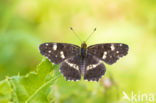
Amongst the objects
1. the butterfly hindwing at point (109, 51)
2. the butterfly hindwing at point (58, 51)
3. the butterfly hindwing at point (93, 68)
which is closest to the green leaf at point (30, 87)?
the butterfly hindwing at point (58, 51)

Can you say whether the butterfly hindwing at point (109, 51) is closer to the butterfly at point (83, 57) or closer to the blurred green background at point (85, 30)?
the butterfly at point (83, 57)

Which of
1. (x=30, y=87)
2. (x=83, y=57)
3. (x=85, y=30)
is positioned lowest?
(x=30, y=87)

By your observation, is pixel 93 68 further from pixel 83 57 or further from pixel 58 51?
pixel 58 51

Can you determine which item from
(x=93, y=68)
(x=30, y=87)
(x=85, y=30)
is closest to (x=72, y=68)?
(x=93, y=68)

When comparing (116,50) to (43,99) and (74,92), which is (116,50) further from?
(43,99)

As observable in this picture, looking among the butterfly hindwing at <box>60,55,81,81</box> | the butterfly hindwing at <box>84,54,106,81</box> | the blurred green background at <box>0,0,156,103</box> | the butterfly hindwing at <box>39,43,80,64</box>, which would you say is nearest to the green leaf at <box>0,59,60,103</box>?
the butterfly hindwing at <box>60,55,81,81</box>

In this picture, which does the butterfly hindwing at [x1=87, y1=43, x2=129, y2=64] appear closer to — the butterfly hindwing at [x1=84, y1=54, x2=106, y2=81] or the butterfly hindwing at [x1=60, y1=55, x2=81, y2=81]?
the butterfly hindwing at [x1=84, y1=54, x2=106, y2=81]
